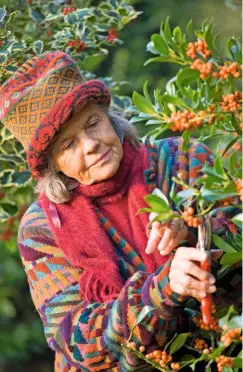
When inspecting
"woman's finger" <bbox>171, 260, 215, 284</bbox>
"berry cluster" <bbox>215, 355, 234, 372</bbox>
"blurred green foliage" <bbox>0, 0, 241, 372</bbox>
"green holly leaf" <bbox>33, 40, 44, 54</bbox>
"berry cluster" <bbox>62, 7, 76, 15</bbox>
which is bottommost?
"blurred green foliage" <bbox>0, 0, 241, 372</bbox>

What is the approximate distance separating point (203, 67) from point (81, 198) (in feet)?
3.29

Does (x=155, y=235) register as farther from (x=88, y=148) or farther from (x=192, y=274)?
(x=88, y=148)

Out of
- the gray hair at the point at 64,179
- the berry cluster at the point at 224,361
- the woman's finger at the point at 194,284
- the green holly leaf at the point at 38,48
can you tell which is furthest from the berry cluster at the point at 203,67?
the green holly leaf at the point at 38,48

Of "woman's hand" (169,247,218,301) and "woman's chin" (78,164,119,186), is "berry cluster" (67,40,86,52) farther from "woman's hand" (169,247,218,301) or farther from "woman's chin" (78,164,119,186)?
"woman's hand" (169,247,218,301)

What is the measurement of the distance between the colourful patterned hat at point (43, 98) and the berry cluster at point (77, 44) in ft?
3.23

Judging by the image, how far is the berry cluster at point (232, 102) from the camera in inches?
83.4

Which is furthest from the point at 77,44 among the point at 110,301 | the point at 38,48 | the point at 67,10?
the point at 110,301

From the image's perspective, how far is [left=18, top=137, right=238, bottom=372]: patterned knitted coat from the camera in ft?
8.24

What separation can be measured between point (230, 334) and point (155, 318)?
0.41m

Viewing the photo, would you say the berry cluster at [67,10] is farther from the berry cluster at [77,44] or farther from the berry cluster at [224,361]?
the berry cluster at [224,361]

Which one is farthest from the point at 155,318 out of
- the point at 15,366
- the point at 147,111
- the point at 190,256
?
the point at 15,366

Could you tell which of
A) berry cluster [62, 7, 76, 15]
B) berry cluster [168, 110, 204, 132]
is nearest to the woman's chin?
berry cluster [168, 110, 204, 132]

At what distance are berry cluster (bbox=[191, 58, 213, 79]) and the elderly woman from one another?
767mm

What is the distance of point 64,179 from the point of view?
9.89 feet
